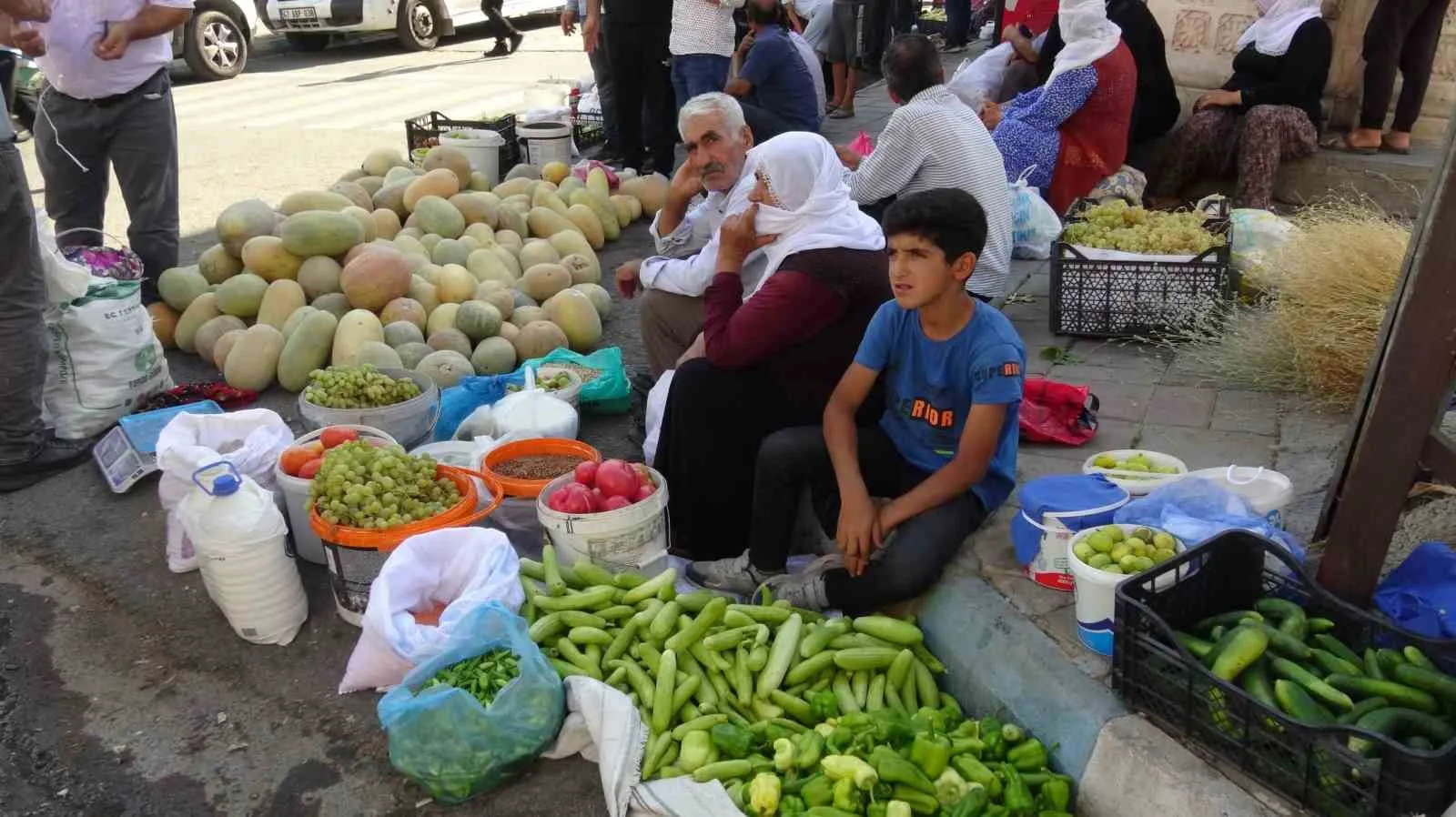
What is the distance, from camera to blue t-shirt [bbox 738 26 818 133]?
23.3 feet

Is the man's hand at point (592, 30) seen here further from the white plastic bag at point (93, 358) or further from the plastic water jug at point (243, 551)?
the plastic water jug at point (243, 551)

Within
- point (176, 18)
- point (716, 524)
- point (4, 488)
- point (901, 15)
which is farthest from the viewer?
point (901, 15)

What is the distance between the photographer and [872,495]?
338 centimetres

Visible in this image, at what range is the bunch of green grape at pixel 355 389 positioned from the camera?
4184 mm

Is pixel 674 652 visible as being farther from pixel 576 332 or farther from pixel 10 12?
pixel 10 12

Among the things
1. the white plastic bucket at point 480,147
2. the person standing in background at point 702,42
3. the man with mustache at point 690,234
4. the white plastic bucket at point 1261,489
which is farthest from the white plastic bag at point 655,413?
the person standing in background at point 702,42

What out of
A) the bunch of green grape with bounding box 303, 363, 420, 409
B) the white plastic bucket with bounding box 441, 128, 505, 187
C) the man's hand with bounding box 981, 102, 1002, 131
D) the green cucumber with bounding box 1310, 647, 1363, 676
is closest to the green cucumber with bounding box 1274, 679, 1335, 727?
the green cucumber with bounding box 1310, 647, 1363, 676

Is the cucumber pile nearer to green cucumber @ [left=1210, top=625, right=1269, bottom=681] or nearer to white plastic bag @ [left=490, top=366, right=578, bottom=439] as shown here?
green cucumber @ [left=1210, top=625, right=1269, bottom=681]

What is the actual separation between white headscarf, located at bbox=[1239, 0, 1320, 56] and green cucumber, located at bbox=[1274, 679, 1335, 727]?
5.35 m

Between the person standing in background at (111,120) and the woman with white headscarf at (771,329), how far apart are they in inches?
127

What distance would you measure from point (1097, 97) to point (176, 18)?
4.72 metres

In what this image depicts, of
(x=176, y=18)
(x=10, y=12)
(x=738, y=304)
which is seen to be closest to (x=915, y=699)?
(x=738, y=304)

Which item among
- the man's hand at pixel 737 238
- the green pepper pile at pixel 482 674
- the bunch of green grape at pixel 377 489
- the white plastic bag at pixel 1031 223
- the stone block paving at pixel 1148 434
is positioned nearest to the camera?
the green pepper pile at pixel 482 674

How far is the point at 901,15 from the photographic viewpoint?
46.3 ft
